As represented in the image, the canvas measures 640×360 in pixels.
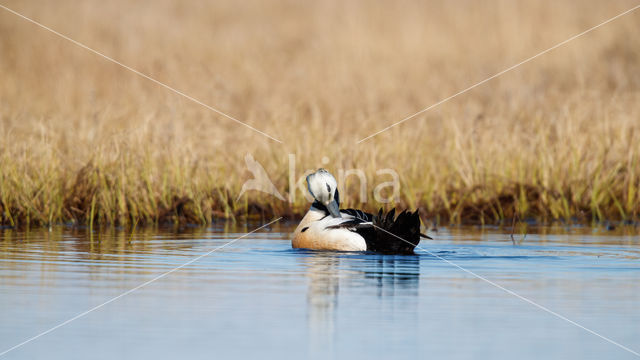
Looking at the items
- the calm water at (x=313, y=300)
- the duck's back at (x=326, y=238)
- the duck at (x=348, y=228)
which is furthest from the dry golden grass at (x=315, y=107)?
the duck's back at (x=326, y=238)

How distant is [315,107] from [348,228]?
553 cm

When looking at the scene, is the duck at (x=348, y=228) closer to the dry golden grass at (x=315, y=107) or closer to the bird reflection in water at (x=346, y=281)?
the bird reflection in water at (x=346, y=281)

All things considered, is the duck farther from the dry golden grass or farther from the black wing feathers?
the dry golden grass

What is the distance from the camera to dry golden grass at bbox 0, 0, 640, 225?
1352 cm

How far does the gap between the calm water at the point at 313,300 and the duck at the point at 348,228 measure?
16 centimetres

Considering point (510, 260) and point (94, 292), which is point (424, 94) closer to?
point (510, 260)

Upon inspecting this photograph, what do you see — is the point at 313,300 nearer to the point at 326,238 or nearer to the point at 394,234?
the point at 394,234

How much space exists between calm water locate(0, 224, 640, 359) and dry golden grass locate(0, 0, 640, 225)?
7.78 feet

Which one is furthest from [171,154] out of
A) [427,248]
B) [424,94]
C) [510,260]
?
[424,94]

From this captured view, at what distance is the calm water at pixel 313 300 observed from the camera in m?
5.74

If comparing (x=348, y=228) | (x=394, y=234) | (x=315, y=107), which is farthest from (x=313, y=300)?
(x=315, y=107)

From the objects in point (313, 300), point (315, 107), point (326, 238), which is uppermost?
point (315, 107)

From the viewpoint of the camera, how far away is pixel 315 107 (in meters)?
15.8

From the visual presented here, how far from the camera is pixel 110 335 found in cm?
598
